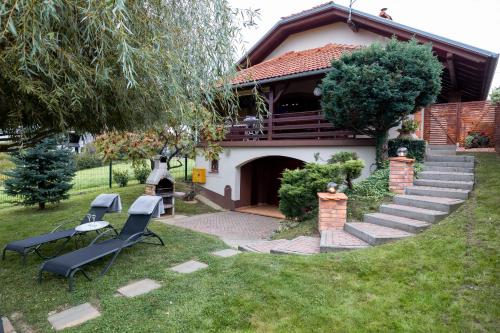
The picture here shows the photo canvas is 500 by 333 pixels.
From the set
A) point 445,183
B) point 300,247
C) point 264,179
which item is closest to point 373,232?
point 300,247

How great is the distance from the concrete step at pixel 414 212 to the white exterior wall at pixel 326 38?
290 inches

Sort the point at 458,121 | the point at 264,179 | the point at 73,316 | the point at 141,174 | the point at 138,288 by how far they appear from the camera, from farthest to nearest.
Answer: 1. the point at 141,174
2. the point at 264,179
3. the point at 458,121
4. the point at 138,288
5. the point at 73,316

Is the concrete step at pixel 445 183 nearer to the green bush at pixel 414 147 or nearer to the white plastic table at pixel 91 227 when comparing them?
the green bush at pixel 414 147

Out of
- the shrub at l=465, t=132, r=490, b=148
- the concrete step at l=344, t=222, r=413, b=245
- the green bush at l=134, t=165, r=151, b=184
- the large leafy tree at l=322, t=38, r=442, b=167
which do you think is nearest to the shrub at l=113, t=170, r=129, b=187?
the green bush at l=134, t=165, r=151, b=184

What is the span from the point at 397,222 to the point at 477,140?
709 cm

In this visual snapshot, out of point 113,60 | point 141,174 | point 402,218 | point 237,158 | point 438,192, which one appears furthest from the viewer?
point 141,174

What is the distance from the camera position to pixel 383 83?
728 centimetres

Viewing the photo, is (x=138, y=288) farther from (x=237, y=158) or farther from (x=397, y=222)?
(x=237, y=158)

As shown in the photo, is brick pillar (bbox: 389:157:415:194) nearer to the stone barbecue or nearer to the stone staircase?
the stone staircase

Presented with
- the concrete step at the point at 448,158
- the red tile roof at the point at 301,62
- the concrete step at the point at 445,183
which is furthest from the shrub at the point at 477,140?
the red tile roof at the point at 301,62

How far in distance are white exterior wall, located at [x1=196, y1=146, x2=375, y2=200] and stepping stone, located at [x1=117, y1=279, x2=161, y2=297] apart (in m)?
6.92

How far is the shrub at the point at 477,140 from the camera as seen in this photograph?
10188 mm

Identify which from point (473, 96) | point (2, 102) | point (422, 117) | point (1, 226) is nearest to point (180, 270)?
point (2, 102)

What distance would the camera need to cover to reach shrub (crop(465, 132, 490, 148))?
10.2 meters
